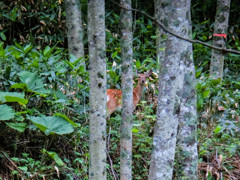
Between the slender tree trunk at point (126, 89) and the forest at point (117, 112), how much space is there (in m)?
0.01

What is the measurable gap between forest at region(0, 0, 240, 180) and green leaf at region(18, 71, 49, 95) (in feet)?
0.05

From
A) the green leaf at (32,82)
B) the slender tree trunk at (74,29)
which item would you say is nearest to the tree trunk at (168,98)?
the green leaf at (32,82)

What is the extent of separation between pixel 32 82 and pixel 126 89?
1.41 meters

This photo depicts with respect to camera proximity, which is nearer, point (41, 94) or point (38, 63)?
point (41, 94)

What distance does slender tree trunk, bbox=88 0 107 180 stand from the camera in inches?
111

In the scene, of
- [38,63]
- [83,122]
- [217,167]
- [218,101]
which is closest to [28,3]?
[38,63]

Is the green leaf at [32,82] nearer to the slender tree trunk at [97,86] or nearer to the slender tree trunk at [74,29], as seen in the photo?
the slender tree trunk at [97,86]

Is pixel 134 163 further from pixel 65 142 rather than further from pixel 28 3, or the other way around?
pixel 28 3

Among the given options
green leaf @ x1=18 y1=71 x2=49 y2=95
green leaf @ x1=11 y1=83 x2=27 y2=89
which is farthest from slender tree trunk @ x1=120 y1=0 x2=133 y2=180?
green leaf @ x1=11 y1=83 x2=27 y2=89

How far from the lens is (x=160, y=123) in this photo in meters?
2.84

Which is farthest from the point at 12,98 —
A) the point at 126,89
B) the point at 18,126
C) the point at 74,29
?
the point at 74,29

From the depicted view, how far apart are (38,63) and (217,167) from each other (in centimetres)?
348

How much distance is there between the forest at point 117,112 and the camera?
2.86 metres

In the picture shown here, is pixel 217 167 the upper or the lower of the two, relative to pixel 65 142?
lower
